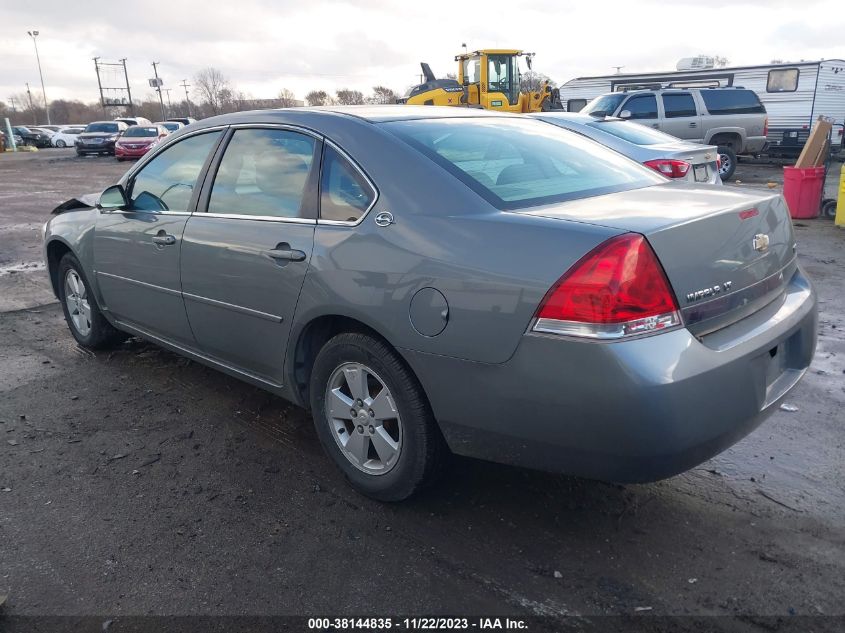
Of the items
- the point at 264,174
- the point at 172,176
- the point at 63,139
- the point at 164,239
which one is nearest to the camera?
the point at 264,174

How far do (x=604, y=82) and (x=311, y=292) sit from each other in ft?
76.1

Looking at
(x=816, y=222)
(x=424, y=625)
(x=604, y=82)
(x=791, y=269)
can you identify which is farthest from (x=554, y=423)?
(x=604, y=82)

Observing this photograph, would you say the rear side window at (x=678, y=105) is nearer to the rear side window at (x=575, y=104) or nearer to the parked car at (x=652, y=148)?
the rear side window at (x=575, y=104)

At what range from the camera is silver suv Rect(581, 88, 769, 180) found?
1697cm

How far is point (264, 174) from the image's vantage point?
3531 millimetres

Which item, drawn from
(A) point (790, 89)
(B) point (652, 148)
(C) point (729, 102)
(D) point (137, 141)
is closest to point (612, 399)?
(B) point (652, 148)

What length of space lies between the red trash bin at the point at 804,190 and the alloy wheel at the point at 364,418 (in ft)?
31.9

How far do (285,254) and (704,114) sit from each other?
16.8 meters

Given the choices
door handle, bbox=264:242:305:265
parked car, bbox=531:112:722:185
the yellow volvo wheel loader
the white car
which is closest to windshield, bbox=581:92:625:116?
the yellow volvo wheel loader

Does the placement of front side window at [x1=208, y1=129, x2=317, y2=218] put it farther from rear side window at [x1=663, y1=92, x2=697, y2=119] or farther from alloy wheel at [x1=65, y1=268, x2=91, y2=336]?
rear side window at [x1=663, y1=92, x2=697, y2=119]

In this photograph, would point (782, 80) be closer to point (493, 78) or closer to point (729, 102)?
point (729, 102)

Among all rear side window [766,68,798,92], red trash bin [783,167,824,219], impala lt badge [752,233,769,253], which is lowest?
red trash bin [783,167,824,219]

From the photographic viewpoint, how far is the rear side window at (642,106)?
55.5ft

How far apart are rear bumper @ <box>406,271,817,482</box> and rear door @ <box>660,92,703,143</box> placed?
15980 mm
